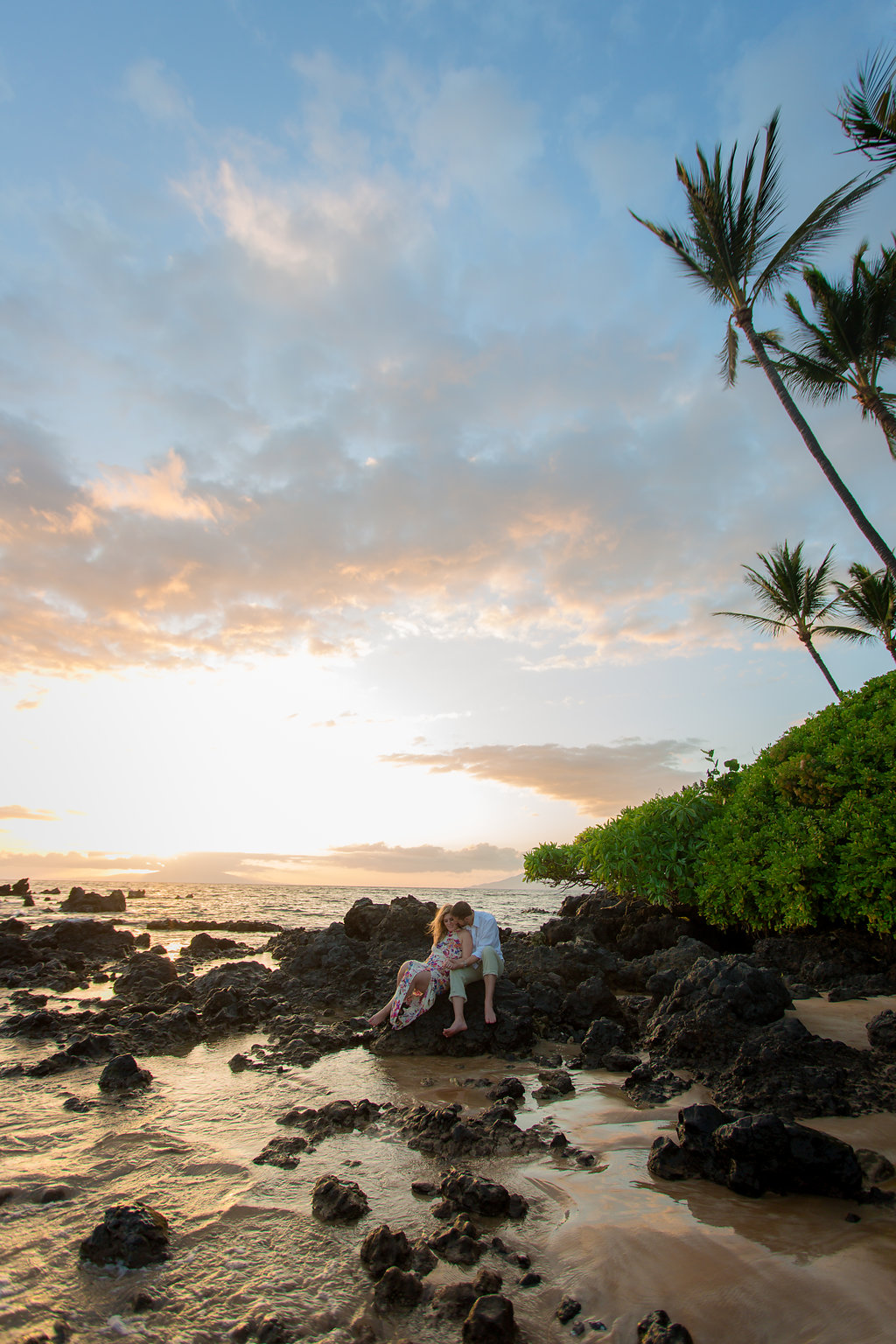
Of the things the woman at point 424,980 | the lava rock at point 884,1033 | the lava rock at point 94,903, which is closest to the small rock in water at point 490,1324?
the woman at point 424,980

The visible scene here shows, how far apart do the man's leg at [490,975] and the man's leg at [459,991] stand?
115mm

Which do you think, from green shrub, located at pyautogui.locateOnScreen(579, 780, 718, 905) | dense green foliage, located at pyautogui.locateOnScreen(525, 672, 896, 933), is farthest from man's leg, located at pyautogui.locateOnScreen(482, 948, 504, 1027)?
green shrub, located at pyautogui.locateOnScreen(579, 780, 718, 905)

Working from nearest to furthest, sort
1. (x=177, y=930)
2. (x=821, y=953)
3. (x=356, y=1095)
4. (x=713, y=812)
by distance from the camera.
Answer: (x=356, y=1095)
(x=821, y=953)
(x=713, y=812)
(x=177, y=930)

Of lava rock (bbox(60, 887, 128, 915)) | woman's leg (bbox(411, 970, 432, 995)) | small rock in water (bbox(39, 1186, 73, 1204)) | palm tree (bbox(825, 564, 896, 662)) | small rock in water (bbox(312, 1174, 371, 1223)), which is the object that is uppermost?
palm tree (bbox(825, 564, 896, 662))

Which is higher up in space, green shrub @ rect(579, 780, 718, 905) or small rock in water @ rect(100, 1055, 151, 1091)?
green shrub @ rect(579, 780, 718, 905)

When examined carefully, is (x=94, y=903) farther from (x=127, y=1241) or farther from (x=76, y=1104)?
(x=127, y=1241)

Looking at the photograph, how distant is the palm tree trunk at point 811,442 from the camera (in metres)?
12.9

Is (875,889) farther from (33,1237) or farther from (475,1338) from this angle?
(33,1237)

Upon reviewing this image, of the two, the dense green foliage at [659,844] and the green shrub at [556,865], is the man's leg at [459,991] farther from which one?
the green shrub at [556,865]

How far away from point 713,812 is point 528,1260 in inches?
350

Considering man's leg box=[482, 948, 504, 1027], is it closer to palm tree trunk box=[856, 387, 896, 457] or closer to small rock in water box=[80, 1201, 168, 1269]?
small rock in water box=[80, 1201, 168, 1269]

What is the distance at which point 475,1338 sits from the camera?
2193 mm

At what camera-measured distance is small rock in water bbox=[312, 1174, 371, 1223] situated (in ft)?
9.65

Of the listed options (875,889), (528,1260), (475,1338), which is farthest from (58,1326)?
(875,889)
